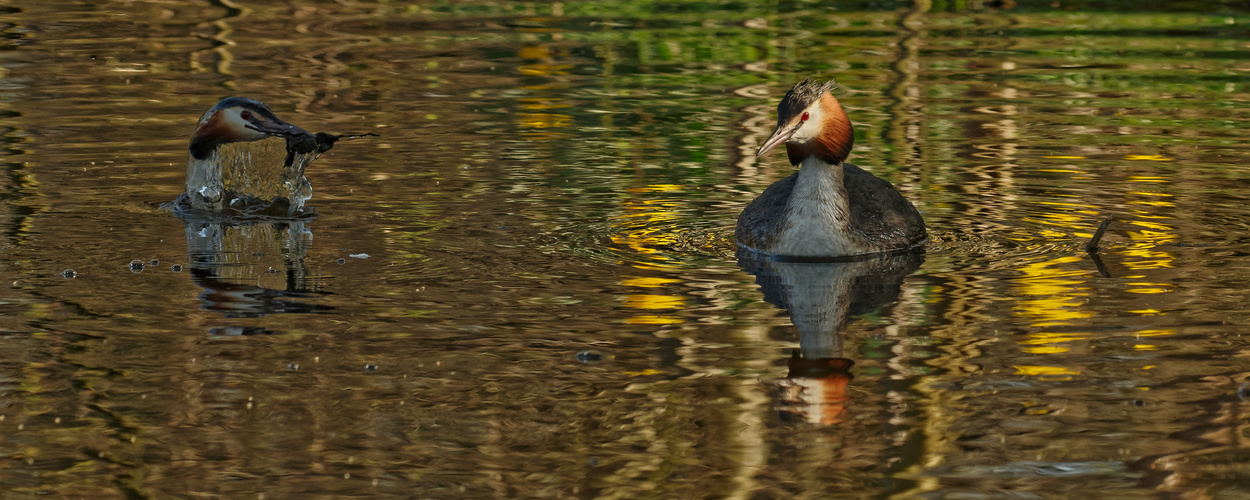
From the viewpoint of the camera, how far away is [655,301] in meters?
8.84

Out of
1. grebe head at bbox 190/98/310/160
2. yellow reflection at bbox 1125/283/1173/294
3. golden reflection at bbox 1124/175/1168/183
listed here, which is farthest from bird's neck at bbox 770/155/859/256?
Answer: grebe head at bbox 190/98/310/160

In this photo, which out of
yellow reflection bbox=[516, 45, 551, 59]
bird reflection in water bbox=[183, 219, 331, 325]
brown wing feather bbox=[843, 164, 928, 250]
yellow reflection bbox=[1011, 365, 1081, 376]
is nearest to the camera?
yellow reflection bbox=[1011, 365, 1081, 376]

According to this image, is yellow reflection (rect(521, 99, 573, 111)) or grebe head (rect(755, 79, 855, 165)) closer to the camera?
grebe head (rect(755, 79, 855, 165))

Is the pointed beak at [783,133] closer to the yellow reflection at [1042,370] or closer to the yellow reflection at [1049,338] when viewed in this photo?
the yellow reflection at [1049,338]

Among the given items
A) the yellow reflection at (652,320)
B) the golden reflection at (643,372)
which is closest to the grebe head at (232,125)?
the yellow reflection at (652,320)

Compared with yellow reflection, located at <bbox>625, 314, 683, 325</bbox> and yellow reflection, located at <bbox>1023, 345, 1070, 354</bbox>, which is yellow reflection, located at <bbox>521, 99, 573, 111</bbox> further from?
yellow reflection, located at <bbox>1023, 345, 1070, 354</bbox>

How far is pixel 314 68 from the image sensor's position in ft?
60.6

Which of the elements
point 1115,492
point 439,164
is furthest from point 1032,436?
point 439,164

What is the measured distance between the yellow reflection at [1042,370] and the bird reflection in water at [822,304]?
0.73 metres

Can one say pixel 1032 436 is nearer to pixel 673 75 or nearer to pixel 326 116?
pixel 326 116

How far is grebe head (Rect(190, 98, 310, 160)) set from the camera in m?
12.1

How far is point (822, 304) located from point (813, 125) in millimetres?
1548

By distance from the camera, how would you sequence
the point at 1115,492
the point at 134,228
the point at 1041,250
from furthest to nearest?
the point at 134,228 < the point at 1041,250 < the point at 1115,492

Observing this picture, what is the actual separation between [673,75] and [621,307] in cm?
992
